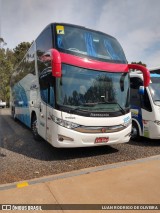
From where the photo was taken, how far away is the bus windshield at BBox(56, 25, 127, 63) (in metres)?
6.09

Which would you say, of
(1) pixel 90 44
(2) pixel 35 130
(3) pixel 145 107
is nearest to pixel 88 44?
(1) pixel 90 44

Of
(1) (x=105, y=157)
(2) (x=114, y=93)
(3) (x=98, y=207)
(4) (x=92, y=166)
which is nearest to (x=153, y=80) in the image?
(2) (x=114, y=93)

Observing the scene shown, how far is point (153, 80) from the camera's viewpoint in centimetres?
829

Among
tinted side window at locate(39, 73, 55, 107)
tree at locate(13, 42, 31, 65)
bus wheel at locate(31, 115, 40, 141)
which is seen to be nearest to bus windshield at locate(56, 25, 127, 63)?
tinted side window at locate(39, 73, 55, 107)

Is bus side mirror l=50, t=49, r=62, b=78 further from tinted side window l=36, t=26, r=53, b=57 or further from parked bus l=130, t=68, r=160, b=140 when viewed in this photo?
parked bus l=130, t=68, r=160, b=140

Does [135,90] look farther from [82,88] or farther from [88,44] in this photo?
[82,88]

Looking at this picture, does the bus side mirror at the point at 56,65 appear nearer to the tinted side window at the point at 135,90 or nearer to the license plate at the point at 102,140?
the license plate at the point at 102,140

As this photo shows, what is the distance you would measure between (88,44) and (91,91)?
1.40 metres

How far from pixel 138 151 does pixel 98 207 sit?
3.74m

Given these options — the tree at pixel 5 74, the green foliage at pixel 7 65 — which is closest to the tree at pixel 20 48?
the green foliage at pixel 7 65

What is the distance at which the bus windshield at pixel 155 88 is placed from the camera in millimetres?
7784

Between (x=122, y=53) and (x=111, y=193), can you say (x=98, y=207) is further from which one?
(x=122, y=53)

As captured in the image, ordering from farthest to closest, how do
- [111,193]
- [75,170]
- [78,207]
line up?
[75,170], [111,193], [78,207]

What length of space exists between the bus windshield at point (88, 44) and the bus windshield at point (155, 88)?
177 centimetres
